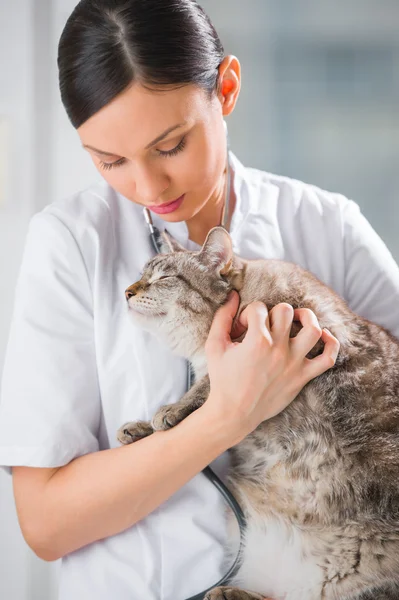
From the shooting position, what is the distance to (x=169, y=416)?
1.04 metres

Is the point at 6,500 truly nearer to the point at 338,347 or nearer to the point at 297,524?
→ the point at 297,524

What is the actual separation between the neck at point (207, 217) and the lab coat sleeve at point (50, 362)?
26 centimetres

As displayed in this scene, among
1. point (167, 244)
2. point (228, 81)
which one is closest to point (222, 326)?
point (167, 244)

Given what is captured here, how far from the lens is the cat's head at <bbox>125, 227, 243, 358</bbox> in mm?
1118

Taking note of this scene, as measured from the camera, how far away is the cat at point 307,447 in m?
1.03

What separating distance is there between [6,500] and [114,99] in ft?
3.15

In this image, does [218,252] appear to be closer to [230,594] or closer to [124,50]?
[124,50]

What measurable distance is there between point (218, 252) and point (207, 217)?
0.17 metres

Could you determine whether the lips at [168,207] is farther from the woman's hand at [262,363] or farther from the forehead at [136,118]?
the woman's hand at [262,363]

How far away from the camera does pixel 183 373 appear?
1133 millimetres

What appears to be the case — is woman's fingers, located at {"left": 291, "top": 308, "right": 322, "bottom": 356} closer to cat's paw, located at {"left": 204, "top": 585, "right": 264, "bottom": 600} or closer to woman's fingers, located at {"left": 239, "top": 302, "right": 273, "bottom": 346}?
woman's fingers, located at {"left": 239, "top": 302, "right": 273, "bottom": 346}

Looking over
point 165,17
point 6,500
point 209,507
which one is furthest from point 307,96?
point 6,500

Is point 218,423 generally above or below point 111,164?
below

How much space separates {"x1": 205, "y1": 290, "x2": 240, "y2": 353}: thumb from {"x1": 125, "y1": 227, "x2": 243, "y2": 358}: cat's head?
24 mm
